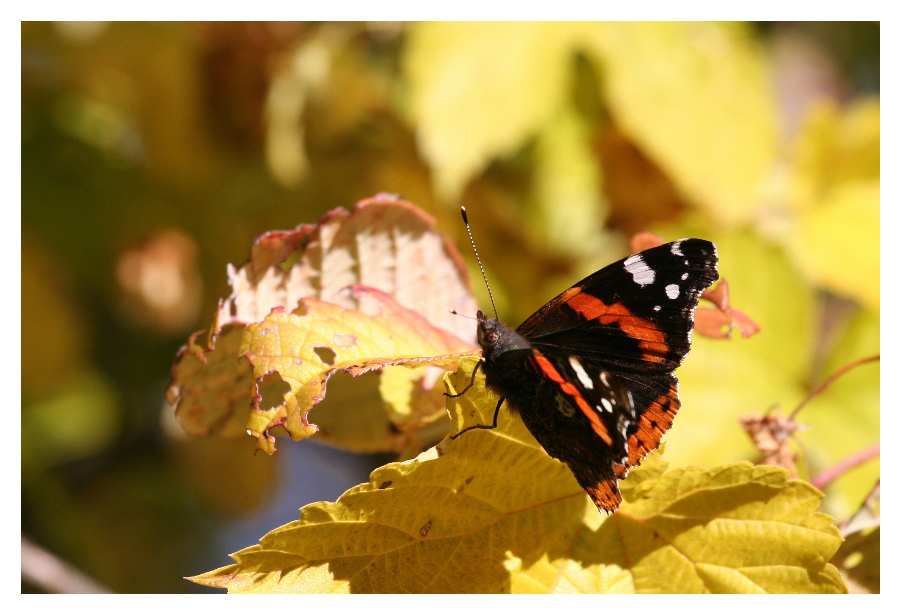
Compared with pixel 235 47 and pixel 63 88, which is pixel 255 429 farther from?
pixel 63 88

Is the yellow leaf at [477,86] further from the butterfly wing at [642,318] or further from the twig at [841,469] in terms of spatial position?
the twig at [841,469]

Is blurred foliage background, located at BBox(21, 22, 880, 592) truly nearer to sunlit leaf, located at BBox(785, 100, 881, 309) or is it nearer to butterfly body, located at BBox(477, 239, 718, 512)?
sunlit leaf, located at BBox(785, 100, 881, 309)

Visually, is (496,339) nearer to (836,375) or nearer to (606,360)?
(606,360)

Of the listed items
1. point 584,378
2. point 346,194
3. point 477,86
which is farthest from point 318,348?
point 346,194

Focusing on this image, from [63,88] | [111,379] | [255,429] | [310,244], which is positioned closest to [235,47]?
[63,88]

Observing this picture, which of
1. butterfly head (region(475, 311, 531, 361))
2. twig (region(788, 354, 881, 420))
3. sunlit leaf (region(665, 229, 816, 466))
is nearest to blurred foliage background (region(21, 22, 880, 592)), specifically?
sunlit leaf (region(665, 229, 816, 466))

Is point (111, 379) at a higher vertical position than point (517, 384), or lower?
higher
